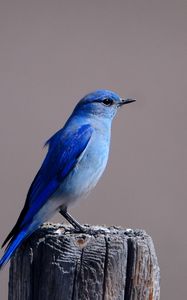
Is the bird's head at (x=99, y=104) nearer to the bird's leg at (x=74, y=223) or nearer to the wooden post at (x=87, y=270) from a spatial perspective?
the bird's leg at (x=74, y=223)

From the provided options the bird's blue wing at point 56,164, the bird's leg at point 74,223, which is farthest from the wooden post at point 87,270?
the bird's blue wing at point 56,164

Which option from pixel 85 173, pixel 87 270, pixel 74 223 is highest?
pixel 85 173

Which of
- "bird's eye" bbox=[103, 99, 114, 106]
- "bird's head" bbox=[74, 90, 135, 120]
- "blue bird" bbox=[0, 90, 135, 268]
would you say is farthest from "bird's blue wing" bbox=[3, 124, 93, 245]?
"bird's eye" bbox=[103, 99, 114, 106]

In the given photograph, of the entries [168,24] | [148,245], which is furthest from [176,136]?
[148,245]

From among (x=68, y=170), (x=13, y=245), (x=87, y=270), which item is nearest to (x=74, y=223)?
(x=68, y=170)

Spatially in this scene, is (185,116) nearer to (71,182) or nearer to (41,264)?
(71,182)

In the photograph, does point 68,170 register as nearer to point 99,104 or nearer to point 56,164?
point 56,164

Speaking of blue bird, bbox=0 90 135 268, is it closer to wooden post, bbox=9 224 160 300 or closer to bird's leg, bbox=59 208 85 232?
bird's leg, bbox=59 208 85 232
